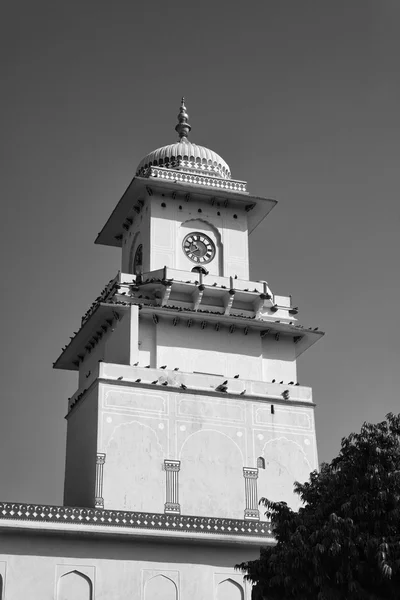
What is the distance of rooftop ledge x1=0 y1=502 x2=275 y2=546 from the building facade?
0.03 m

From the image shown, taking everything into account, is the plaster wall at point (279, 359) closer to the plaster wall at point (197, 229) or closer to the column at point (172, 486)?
the plaster wall at point (197, 229)

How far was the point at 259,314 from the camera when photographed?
3444 centimetres

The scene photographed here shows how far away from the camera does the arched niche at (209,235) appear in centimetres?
3550

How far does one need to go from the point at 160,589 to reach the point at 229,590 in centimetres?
213

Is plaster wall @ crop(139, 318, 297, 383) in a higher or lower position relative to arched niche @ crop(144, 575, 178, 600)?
higher

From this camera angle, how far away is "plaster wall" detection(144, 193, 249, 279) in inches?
1388

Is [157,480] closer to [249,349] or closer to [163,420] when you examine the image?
[163,420]

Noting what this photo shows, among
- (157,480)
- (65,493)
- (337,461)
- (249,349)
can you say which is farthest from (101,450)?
(337,461)

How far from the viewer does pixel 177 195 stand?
36125 mm

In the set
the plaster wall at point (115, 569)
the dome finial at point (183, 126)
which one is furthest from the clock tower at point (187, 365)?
the plaster wall at point (115, 569)

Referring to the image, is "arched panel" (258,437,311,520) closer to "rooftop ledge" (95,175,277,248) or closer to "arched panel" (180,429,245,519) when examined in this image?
"arched panel" (180,429,245,519)

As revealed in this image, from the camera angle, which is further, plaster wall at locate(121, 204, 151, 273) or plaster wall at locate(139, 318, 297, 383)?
plaster wall at locate(121, 204, 151, 273)

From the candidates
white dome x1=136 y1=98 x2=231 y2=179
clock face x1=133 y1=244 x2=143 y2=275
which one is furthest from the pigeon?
white dome x1=136 y1=98 x2=231 y2=179

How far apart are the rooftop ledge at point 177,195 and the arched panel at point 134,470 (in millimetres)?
10511
